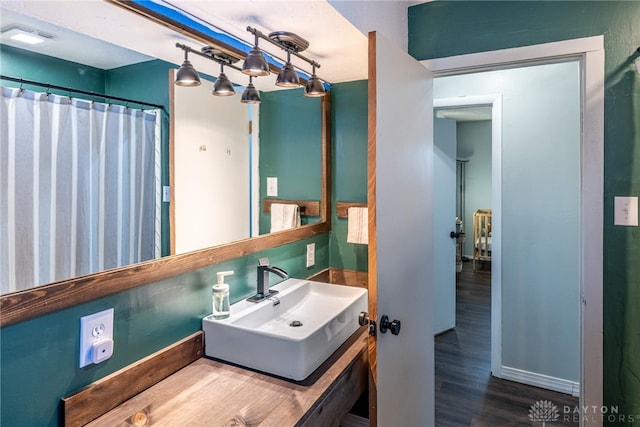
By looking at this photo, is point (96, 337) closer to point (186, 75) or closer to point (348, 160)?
point (186, 75)

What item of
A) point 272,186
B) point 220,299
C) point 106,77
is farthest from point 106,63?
point 272,186

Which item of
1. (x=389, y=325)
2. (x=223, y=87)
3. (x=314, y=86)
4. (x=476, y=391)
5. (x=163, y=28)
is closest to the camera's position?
(x=163, y=28)

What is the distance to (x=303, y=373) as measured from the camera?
1122 millimetres

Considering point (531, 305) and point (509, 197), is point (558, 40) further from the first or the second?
point (531, 305)

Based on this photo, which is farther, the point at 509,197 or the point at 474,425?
the point at 509,197

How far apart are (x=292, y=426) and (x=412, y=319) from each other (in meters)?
0.87

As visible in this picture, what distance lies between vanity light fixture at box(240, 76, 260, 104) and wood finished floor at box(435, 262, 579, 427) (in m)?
2.11

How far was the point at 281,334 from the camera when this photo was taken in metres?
1.17

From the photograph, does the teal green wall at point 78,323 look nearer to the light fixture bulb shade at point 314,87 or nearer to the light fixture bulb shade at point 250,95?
the light fixture bulb shade at point 250,95

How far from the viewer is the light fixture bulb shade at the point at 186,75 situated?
1.24 m

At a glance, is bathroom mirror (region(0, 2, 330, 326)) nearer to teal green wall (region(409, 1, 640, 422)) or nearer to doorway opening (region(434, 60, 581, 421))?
teal green wall (region(409, 1, 640, 422))

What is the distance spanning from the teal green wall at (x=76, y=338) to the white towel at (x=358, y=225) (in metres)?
0.75

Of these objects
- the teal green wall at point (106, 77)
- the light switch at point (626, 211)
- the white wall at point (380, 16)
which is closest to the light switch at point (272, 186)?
the teal green wall at point (106, 77)

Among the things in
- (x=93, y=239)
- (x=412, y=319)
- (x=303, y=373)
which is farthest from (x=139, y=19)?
(x=412, y=319)
